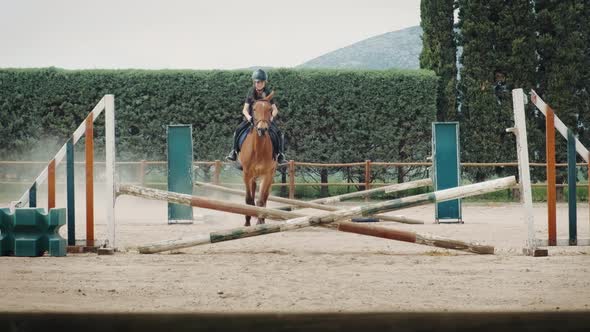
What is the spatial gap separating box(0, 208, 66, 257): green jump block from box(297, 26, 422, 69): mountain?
48177 millimetres

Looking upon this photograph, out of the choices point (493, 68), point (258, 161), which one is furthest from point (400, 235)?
point (493, 68)

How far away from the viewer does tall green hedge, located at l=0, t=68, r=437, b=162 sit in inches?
852

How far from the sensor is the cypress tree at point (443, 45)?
69.8ft

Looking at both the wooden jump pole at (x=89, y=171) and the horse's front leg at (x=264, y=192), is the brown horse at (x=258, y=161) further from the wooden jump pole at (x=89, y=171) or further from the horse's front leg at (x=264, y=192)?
the wooden jump pole at (x=89, y=171)

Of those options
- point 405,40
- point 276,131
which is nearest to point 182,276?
point 276,131

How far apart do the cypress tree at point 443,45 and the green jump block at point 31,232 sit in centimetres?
1419

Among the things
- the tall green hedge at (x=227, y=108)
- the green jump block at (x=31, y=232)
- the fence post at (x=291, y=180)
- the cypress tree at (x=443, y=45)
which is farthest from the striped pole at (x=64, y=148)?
the cypress tree at (x=443, y=45)

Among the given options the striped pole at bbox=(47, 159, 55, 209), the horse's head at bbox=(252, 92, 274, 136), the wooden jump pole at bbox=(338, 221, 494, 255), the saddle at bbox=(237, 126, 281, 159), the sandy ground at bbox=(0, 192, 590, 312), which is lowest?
the sandy ground at bbox=(0, 192, 590, 312)

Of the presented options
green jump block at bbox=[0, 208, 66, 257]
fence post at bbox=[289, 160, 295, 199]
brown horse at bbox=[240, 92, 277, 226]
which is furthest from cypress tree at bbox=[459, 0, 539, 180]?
green jump block at bbox=[0, 208, 66, 257]

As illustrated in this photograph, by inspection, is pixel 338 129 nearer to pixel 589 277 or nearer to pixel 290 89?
pixel 290 89

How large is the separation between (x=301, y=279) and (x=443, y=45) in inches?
603

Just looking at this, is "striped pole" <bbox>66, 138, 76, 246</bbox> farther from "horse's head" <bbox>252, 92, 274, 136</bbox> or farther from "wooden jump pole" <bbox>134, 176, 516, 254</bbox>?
"horse's head" <bbox>252, 92, 274, 136</bbox>

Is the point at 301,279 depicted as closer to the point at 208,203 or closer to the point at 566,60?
the point at 208,203

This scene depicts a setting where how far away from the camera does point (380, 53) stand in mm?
58875
